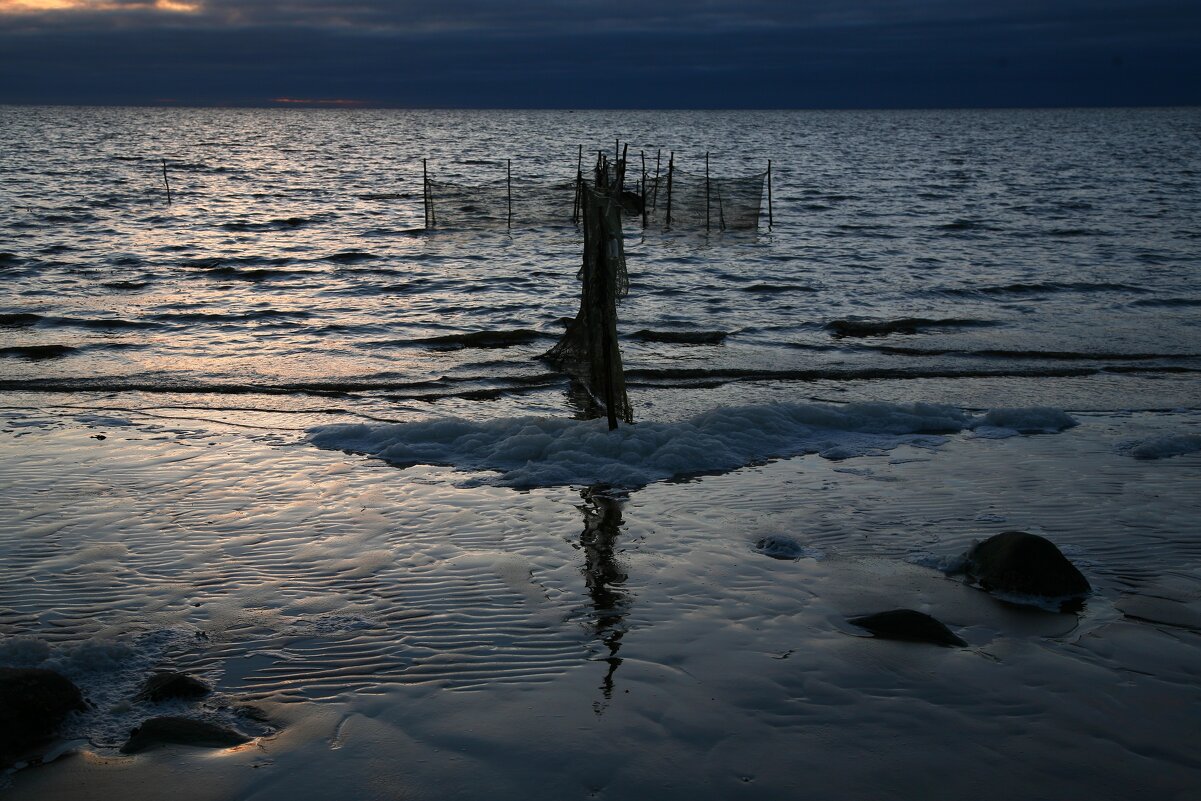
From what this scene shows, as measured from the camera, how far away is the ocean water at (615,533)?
447 centimetres

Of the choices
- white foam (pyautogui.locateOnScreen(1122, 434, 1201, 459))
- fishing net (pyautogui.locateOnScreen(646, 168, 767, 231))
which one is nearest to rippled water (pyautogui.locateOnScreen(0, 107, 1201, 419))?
→ fishing net (pyautogui.locateOnScreen(646, 168, 767, 231))

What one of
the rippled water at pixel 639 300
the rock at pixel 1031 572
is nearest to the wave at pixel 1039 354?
the rippled water at pixel 639 300

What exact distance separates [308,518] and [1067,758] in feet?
17.9

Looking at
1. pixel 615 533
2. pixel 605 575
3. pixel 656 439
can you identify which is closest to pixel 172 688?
pixel 605 575

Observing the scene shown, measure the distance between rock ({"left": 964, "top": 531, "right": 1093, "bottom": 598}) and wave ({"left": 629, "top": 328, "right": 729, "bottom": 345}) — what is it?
35.0ft

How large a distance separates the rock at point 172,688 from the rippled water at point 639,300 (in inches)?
290

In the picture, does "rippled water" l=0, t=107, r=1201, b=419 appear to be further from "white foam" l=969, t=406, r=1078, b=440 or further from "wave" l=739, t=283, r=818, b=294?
"white foam" l=969, t=406, r=1078, b=440

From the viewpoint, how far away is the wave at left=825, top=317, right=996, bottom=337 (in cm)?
1745

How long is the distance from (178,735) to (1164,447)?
923 cm

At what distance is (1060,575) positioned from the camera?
242 inches

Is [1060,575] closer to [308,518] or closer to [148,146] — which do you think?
[308,518]

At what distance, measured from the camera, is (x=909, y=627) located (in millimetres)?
5566

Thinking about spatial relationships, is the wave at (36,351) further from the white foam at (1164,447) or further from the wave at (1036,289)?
the wave at (1036,289)

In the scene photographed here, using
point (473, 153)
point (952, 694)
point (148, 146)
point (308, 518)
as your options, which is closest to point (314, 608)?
point (308, 518)
